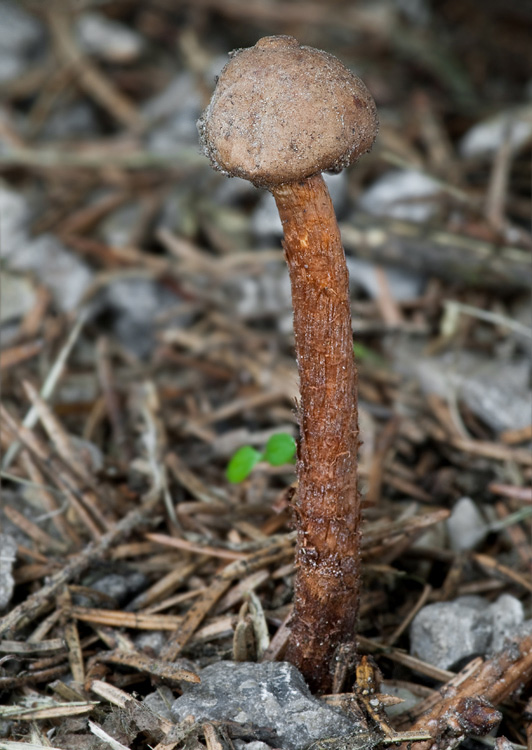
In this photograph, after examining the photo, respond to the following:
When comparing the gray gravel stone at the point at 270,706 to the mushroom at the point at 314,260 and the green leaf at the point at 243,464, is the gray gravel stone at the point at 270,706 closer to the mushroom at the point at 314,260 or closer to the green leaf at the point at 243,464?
the mushroom at the point at 314,260

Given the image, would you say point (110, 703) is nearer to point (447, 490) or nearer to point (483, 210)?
point (447, 490)

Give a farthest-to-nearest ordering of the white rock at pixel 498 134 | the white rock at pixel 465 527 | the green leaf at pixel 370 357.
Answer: the white rock at pixel 498 134 → the green leaf at pixel 370 357 → the white rock at pixel 465 527

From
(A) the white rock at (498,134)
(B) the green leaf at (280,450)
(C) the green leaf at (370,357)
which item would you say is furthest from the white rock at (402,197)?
(B) the green leaf at (280,450)

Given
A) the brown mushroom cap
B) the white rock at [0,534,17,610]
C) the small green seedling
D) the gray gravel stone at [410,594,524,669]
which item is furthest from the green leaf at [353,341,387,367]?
the brown mushroom cap

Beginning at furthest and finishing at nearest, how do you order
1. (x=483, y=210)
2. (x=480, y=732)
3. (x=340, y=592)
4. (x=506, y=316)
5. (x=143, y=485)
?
1. (x=483, y=210)
2. (x=506, y=316)
3. (x=143, y=485)
4. (x=340, y=592)
5. (x=480, y=732)

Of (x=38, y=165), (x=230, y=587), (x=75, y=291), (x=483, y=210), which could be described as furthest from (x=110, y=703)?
(x=38, y=165)
